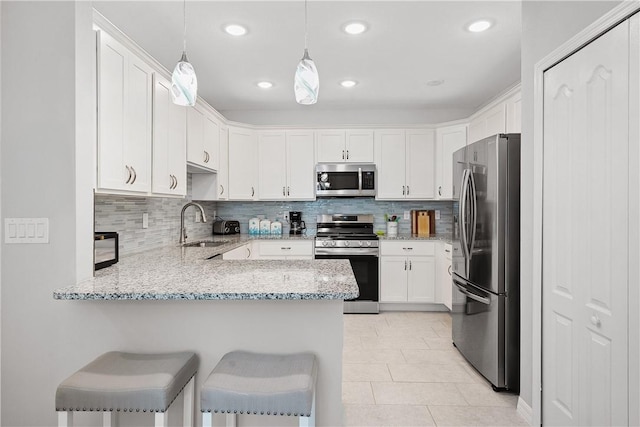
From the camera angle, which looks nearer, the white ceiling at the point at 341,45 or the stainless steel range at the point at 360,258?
the white ceiling at the point at 341,45

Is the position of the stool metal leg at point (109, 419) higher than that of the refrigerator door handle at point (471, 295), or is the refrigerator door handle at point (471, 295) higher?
the refrigerator door handle at point (471, 295)

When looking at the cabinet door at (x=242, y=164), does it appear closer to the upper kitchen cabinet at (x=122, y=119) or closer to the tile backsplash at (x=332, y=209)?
the tile backsplash at (x=332, y=209)

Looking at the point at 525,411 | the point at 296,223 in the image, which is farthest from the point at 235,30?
the point at 525,411

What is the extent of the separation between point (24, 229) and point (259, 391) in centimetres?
129

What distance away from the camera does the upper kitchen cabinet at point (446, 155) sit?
14.8ft

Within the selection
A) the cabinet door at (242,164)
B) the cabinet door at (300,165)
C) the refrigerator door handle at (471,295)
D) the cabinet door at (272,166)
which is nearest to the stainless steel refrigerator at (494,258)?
the refrigerator door handle at (471,295)

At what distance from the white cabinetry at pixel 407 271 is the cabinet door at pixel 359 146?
3.62 ft

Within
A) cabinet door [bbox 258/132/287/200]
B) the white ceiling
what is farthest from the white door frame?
cabinet door [bbox 258/132/287/200]

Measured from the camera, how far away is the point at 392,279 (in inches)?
178

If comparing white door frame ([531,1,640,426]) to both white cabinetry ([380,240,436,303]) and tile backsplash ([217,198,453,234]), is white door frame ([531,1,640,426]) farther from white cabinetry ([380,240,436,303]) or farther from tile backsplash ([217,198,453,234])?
tile backsplash ([217,198,453,234])

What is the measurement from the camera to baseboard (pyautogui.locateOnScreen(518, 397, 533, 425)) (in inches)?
85.4

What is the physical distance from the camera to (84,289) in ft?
5.12

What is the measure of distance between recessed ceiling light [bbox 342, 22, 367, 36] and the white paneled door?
1.29 m

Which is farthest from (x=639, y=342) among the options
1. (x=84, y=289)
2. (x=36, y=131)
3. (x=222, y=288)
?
(x=36, y=131)
